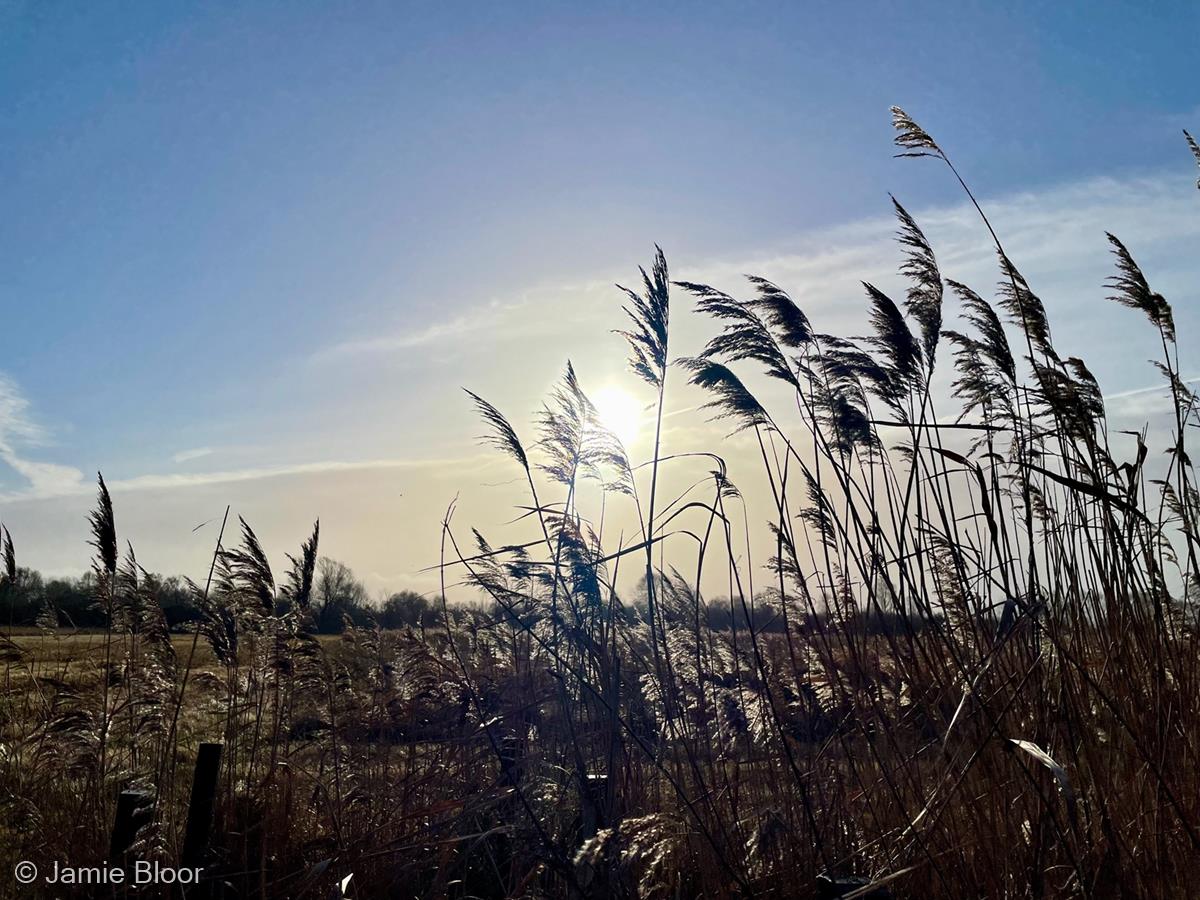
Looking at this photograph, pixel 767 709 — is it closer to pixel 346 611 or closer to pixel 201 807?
pixel 201 807

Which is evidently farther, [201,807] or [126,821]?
[201,807]

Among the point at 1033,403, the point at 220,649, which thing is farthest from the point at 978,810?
the point at 220,649

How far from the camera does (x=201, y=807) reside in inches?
139

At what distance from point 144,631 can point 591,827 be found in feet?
10.2

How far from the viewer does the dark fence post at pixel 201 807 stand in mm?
3443

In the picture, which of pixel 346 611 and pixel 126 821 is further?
pixel 346 611

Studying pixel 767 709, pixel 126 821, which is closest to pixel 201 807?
pixel 126 821

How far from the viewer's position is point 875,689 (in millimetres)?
3283

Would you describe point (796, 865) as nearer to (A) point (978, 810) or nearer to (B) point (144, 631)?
(A) point (978, 810)

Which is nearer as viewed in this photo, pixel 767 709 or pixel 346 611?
pixel 767 709

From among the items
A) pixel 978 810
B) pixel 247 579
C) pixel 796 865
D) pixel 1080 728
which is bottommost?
pixel 796 865

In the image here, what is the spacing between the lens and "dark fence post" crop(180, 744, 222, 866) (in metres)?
3.44

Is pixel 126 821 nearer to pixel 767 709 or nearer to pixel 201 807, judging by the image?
pixel 201 807

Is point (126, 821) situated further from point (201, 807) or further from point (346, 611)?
point (346, 611)
